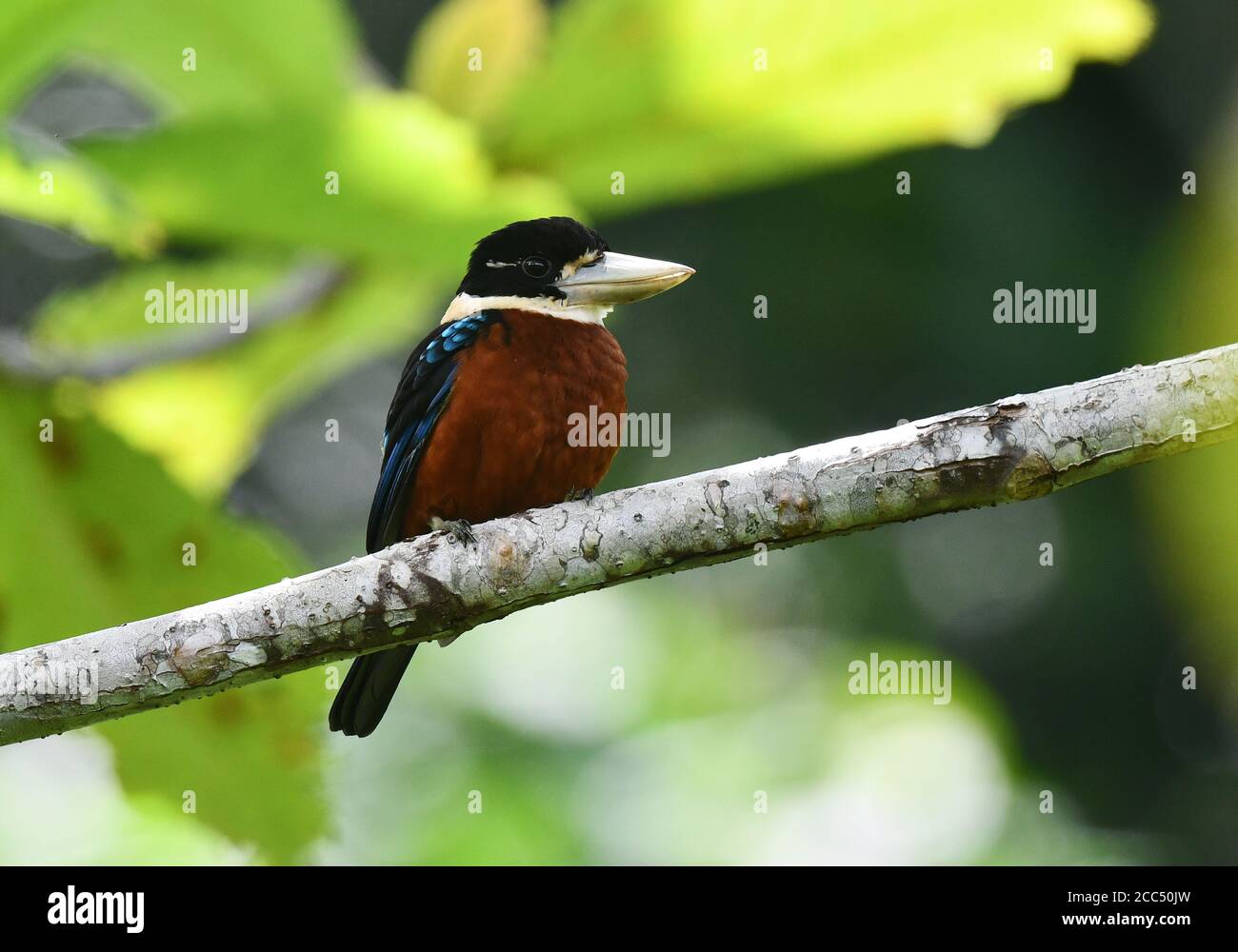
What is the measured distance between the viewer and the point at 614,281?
A: 4.22 meters

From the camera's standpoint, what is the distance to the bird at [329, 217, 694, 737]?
13.6ft

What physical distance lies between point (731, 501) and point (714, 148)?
37.3 inches

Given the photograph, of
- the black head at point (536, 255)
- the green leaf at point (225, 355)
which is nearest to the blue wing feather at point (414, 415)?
the black head at point (536, 255)

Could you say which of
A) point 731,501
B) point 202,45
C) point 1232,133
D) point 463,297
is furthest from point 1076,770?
point 202,45

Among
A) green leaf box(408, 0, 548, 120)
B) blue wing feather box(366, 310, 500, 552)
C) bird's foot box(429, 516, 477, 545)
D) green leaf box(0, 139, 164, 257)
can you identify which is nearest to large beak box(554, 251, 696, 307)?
blue wing feather box(366, 310, 500, 552)

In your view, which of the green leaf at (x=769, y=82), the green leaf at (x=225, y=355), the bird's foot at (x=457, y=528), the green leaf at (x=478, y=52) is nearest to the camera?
the green leaf at (x=769, y=82)

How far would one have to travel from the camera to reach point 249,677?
2631 mm

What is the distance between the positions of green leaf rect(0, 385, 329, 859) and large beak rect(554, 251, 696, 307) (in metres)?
2.01

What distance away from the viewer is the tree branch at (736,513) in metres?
2.55

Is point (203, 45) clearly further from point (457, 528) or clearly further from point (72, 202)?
point (457, 528)

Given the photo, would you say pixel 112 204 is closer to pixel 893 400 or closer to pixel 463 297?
pixel 463 297

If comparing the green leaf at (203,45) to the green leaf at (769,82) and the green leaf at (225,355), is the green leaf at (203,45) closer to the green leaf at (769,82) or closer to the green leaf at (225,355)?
the green leaf at (769,82)

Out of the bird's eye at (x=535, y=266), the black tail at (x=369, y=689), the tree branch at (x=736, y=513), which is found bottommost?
the black tail at (x=369, y=689)

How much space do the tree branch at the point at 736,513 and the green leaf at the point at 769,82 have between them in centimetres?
77
